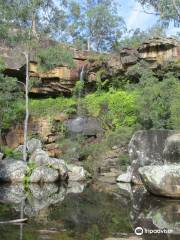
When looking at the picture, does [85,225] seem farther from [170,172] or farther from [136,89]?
[136,89]

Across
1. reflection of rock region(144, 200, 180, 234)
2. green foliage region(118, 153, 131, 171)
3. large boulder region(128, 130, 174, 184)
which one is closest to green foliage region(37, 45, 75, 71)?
green foliage region(118, 153, 131, 171)

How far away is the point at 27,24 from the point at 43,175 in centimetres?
922

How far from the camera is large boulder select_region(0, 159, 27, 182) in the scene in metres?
20.9

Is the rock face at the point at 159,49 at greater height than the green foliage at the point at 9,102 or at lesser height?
greater

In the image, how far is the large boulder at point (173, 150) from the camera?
17.2m

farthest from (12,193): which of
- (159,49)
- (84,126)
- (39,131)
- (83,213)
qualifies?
(159,49)

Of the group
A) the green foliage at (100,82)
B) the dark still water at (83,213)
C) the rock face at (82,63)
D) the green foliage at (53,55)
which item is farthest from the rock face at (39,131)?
the dark still water at (83,213)

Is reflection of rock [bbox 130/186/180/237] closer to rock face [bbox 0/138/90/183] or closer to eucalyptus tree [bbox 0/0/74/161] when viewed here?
rock face [bbox 0/138/90/183]

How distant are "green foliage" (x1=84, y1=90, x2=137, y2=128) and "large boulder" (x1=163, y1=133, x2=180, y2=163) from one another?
10542mm

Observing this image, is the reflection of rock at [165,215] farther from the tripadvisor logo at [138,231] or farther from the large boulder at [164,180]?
the large boulder at [164,180]

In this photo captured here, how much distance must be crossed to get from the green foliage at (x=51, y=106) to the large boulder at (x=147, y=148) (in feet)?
34.9

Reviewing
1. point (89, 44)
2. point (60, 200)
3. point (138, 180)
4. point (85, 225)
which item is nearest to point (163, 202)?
point (60, 200)

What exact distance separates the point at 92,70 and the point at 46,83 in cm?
369

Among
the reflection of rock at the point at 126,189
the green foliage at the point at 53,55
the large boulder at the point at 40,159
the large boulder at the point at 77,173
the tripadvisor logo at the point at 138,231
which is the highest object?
the green foliage at the point at 53,55
